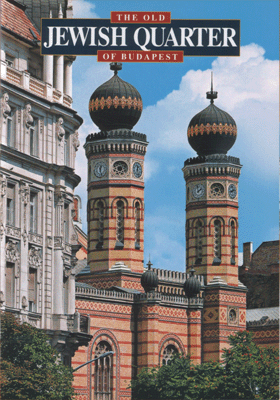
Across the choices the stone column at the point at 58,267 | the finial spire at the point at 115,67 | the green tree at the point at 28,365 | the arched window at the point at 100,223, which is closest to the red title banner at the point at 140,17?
the green tree at the point at 28,365

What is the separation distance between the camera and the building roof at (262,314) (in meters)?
66.9

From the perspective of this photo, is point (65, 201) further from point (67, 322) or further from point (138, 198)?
point (138, 198)

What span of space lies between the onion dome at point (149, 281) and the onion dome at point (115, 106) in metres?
9.26

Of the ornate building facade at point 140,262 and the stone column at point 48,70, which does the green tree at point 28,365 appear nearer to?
the stone column at point 48,70

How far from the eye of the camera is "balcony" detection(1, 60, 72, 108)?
103ft

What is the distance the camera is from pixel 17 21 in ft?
111

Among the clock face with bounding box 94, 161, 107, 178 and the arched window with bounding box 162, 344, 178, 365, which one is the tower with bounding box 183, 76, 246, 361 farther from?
the clock face with bounding box 94, 161, 107, 178

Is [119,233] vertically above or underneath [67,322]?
above

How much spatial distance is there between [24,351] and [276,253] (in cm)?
5020

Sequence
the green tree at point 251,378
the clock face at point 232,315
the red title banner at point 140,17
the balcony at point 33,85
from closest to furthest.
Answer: the red title banner at point 140,17
the balcony at point 33,85
the green tree at point 251,378
the clock face at point 232,315

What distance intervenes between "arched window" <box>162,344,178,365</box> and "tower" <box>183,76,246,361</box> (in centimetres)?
500

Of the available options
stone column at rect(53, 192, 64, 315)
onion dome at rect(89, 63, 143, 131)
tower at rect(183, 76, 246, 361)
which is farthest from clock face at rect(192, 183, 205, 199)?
stone column at rect(53, 192, 64, 315)

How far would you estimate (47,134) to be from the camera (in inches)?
1307

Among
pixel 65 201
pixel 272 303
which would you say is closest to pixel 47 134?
pixel 65 201
